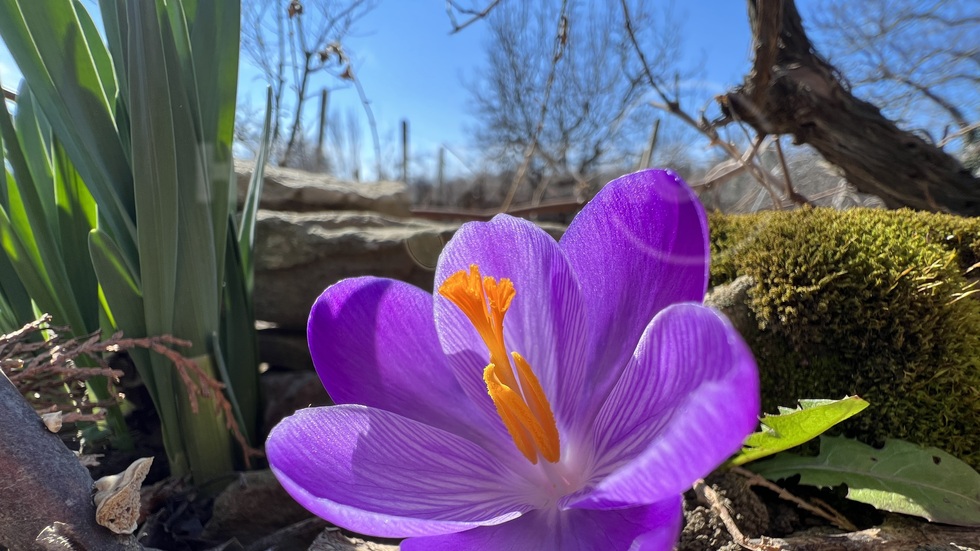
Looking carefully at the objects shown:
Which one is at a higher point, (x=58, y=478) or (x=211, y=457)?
(x=58, y=478)

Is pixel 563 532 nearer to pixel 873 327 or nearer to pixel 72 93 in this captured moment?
pixel 873 327

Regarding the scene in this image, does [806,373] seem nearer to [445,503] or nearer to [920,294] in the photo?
[920,294]

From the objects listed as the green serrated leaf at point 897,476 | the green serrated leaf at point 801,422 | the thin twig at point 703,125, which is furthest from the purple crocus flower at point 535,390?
the thin twig at point 703,125

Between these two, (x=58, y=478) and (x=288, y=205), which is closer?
(x=58, y=478)

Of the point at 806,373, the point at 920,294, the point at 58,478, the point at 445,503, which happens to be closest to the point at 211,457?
the point at 58,478

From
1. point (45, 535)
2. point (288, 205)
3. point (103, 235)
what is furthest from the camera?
point (288, 205)

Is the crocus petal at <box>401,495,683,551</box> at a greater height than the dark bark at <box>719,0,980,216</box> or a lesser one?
lesser

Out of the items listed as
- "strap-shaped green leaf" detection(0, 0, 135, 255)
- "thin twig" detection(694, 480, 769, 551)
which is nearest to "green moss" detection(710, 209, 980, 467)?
"thin twig" detection(694, 480, 769, 551)

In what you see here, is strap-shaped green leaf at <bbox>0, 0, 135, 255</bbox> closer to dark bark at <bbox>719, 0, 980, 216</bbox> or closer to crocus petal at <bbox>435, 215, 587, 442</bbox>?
crocus petal at <bbox>435, 215, 587, 442</bbox>
